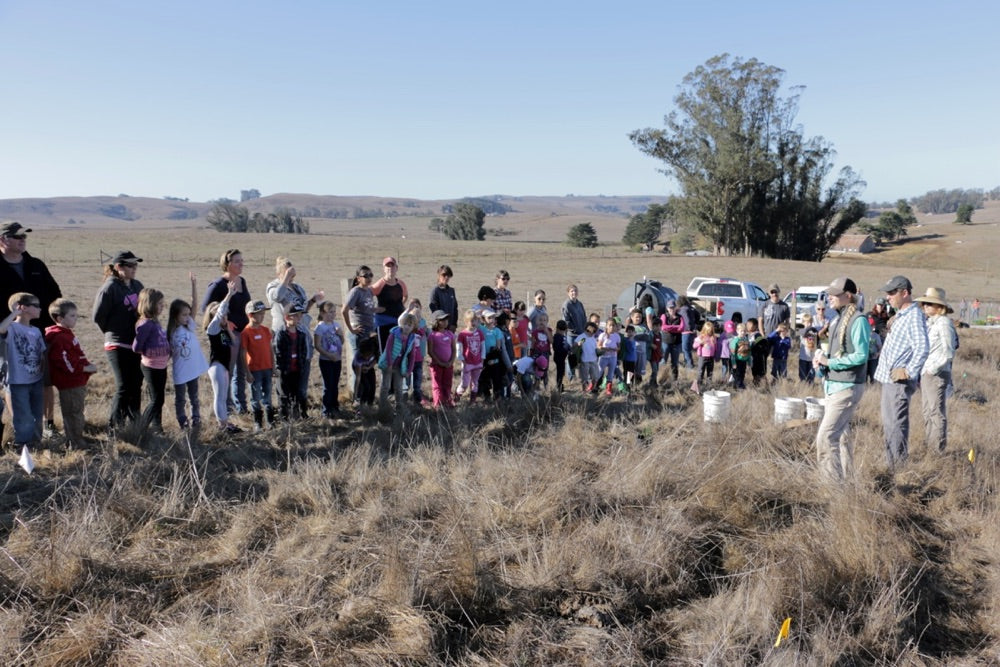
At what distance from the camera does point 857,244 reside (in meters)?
83.7

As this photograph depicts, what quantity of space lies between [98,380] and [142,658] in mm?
7215

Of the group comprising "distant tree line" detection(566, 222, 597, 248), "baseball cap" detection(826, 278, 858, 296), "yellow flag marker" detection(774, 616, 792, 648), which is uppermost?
"distant tree line" detection(566, 222, 597, 248)

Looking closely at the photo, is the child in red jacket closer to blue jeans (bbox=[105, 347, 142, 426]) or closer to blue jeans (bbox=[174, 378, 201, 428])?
blue jeans (bbox=[105, 347, 142, 426])

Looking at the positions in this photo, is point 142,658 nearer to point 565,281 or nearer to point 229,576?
point 229,576

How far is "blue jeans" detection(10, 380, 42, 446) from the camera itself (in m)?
5.34

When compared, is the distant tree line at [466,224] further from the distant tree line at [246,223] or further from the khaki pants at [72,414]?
the khaki pants at [72,414]

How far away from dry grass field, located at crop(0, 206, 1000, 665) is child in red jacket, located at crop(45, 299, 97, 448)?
1.01 ft

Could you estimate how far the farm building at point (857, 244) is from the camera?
81.8 m

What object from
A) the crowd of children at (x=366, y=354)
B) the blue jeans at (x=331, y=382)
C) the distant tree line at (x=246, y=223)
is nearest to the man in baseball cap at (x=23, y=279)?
the crowd of children at (x=366, y=354)

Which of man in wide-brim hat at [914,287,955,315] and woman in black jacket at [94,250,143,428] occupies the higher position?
man in wide-brim hat at [914,287,955,315]

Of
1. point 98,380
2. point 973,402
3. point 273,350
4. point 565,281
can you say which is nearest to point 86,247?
point 565,281

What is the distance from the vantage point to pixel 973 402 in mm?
9352

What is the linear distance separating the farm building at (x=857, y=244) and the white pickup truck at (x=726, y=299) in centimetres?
6891

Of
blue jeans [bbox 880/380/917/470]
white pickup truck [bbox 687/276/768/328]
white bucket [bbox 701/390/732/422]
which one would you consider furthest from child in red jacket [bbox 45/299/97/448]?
white pickup truck [bbox 687/276/768/328]
